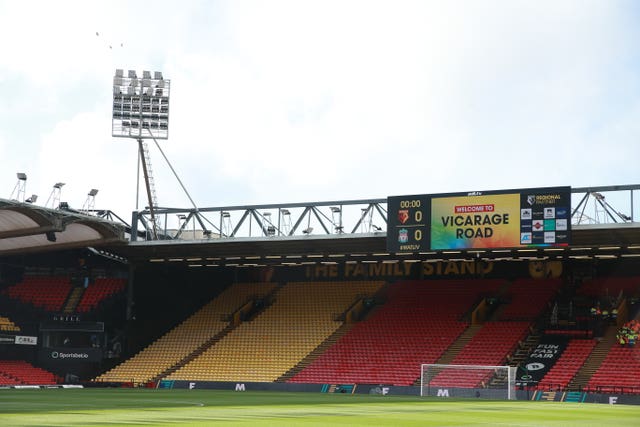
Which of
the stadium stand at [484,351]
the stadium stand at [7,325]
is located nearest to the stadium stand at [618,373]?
the stadium stand at [484,351]

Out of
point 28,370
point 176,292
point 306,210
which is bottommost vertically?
point 28,370

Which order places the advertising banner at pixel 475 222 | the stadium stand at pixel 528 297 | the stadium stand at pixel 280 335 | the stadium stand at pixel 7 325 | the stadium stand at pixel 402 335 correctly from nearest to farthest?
1. the advertising banner at pixel 475 222
2. the stadium stand at pixel 402 335
3. the stadium stand at pixel 528 297
4. the stadium stand at pixel 280 335
5. the stadium stand at pixel 7 325

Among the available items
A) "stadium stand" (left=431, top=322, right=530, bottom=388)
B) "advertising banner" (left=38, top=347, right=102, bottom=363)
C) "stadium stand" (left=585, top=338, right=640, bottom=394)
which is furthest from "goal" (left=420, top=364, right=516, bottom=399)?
"advertising banner" (left=38, top=347, right=102, bottom=363)

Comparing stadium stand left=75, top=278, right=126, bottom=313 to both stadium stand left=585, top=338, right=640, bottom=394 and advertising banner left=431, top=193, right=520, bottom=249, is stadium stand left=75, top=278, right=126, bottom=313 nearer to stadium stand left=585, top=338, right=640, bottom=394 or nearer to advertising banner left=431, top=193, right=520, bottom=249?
advertising banner left=431, top=193, right=520, bottom=249

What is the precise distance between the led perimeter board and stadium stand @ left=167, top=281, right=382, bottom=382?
36.3 ft

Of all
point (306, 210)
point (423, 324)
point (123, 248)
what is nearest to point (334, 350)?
point (423, 324)

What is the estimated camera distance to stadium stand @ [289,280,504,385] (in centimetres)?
5119

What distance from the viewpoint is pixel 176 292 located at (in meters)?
61.0

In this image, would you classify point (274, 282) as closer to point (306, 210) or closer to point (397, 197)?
point (306, 210)

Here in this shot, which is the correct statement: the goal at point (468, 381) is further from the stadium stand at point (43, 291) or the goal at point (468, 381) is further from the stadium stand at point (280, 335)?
the stadium stand at point (43, 291)

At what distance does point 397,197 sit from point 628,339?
1343 cm

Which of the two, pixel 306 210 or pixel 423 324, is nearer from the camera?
pixel 306 210

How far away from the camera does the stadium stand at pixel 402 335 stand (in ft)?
168

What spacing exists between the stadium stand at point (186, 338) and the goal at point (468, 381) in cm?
1559
